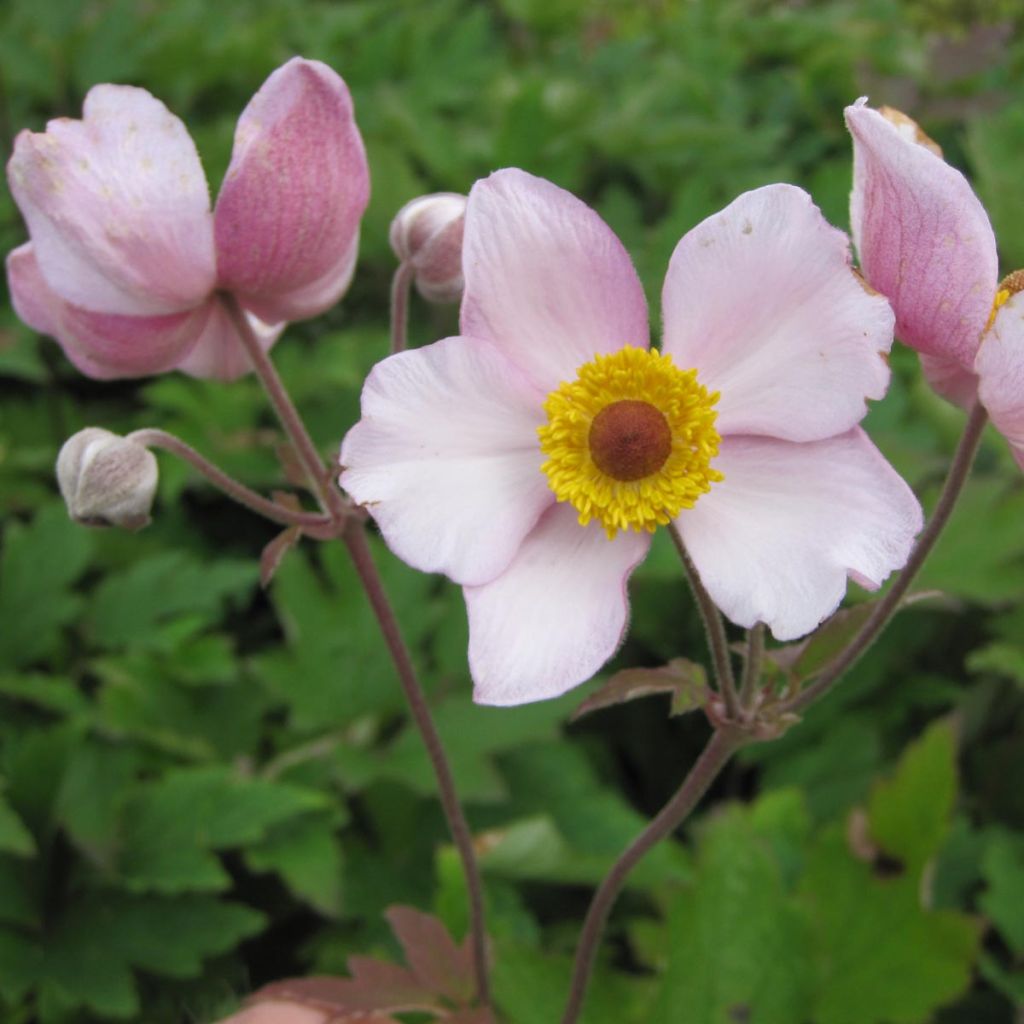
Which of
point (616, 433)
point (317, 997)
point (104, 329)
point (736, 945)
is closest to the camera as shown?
point (616, 433)

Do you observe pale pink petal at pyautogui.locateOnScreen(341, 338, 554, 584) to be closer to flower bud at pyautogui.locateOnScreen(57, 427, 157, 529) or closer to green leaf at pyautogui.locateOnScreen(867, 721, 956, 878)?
flower bud at pyautogui.locateOnScreen(57, 427, 157, 529)

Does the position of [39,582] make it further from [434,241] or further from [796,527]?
[796,527]

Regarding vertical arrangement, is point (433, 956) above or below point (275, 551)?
below

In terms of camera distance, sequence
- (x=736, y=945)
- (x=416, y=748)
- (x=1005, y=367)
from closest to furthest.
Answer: (x=1005, y=367), (x=736, y=945), (x=416, y=748)

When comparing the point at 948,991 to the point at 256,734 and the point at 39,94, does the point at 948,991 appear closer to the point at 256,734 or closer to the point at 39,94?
the point at 256,734

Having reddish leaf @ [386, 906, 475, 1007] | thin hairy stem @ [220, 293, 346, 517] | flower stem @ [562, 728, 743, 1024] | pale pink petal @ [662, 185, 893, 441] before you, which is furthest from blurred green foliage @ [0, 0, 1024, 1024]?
pale pink petal @ [662, 185, 893, 441]

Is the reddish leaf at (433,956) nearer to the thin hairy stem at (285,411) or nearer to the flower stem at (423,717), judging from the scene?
the flower stem at (423,717)

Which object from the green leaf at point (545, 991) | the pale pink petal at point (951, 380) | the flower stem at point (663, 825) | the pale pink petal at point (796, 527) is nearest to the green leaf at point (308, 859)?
the green leaf at point (545, 991)

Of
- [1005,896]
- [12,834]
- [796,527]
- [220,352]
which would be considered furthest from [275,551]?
[1005,896]
